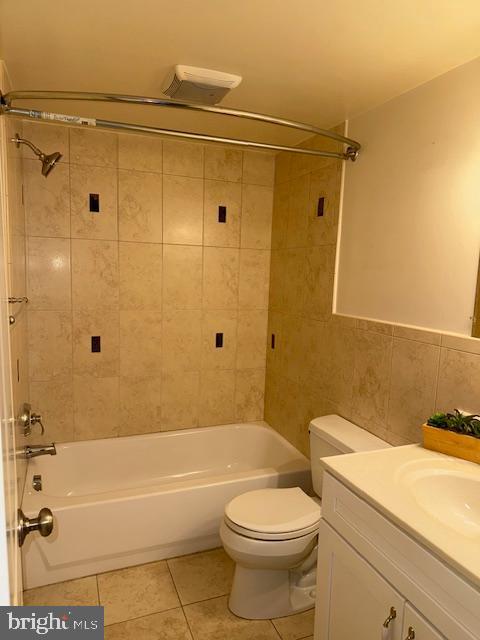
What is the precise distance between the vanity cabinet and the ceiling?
1469mm

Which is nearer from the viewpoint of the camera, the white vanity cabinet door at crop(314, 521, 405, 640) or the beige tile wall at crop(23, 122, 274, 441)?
the white vanity cabinet door at crop(314, 521, 405, 640)

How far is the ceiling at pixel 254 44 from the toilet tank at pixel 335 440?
1541mm

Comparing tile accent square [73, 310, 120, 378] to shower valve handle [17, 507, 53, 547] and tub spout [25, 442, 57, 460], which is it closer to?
tub spout [25, 442, 57, 460]

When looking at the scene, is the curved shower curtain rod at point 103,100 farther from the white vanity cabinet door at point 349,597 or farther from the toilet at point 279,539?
the white vanity cabinet door at point 349,597

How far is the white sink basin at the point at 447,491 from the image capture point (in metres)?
1.21

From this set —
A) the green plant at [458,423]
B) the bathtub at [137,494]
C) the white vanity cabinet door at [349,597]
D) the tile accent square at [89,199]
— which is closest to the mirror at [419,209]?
the green plant at [458,423]

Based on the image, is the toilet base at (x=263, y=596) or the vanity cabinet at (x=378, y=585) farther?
the toilet base at (x=263, y=596)

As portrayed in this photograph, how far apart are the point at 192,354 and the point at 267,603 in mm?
1508

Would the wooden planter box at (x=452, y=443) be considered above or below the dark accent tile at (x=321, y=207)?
below

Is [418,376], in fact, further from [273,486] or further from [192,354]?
[192,354]

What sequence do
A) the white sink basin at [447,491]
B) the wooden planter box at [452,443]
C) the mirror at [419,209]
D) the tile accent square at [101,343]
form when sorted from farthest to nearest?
→ the tile accent square at [101,343] → the mirror at [419,209] → the wooden planter box at [452,443] → the white sink basin at [447,491]

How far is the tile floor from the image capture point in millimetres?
1770

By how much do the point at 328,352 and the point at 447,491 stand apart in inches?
42.7

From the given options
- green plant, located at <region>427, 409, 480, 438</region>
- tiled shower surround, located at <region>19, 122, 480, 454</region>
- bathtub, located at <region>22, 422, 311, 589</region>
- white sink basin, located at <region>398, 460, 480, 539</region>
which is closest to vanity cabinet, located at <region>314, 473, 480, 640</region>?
white sink basin, located at <region>398, 460, 480, 539</region>
